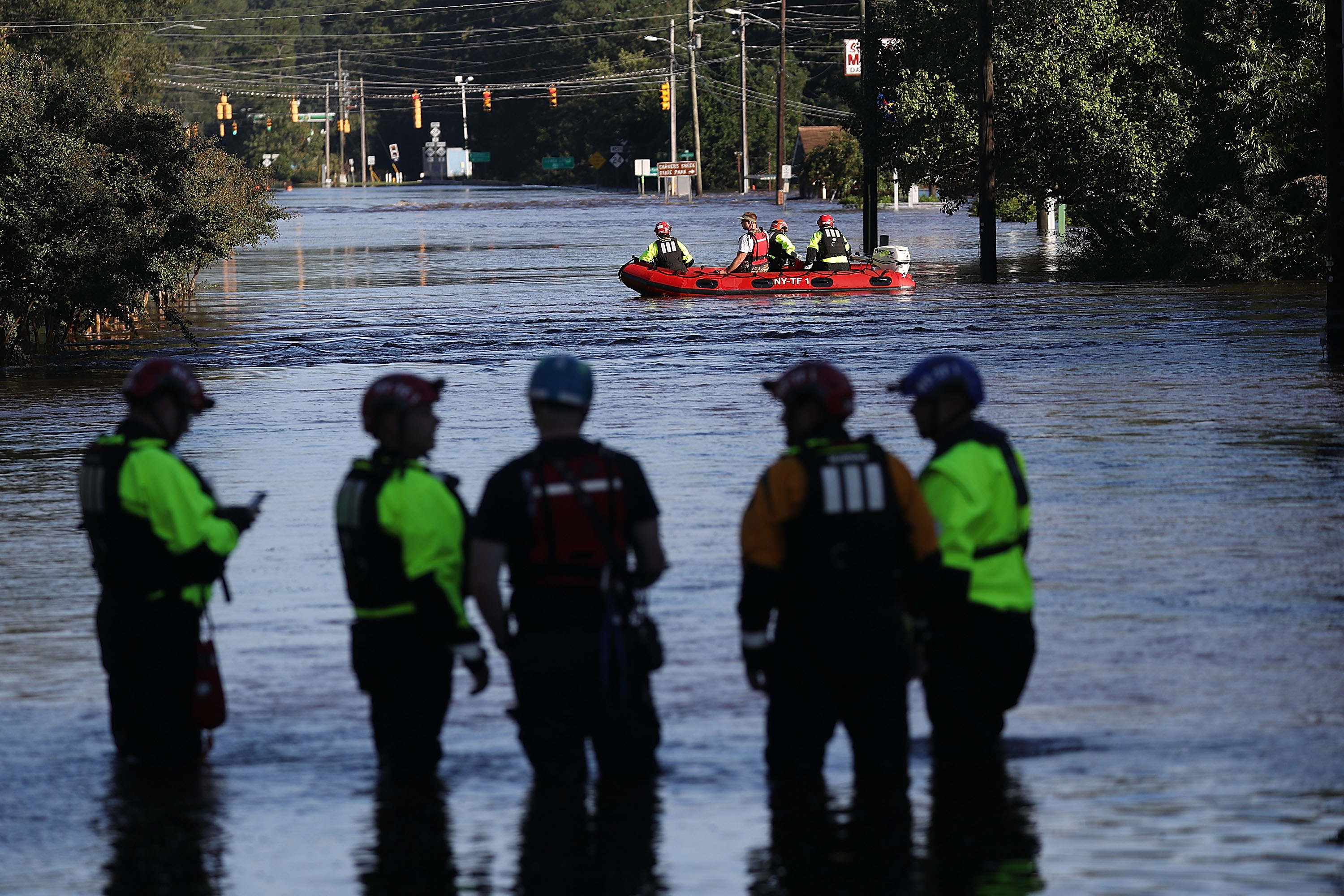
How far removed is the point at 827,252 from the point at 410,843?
3099cm

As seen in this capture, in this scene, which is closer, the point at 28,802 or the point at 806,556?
the point at 806,556

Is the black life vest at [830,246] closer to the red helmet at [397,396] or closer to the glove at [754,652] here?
the red helmet at [397,396]

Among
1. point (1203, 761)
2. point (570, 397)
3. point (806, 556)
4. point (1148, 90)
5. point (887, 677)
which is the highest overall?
point (1148, 90)

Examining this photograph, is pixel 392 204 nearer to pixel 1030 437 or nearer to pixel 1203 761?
pixel 1030 437

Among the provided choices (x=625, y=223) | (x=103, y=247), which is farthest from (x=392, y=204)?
(x=103, y=247)

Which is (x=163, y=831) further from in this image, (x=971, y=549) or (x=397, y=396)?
(x=971, y=549)

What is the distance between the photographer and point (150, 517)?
6938mm

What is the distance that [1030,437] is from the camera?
56.4ft

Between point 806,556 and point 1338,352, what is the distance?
17.3 meters

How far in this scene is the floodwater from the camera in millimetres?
6320

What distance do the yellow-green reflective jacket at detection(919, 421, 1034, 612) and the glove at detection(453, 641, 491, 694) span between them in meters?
1.62

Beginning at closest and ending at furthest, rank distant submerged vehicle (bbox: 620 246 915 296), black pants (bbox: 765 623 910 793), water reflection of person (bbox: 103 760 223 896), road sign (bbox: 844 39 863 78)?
1. water reflection of person (bbox: 103 760 223 896)
2. black pants (bbox: 765 623 910 793)
3. distant submerged vehicle (bbox: 620 246 915 296)
4. road sign (bbox: 844 39 863 78)

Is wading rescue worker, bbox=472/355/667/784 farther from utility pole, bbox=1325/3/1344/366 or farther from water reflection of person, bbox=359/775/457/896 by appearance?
utility pole, bbox=1325/3/1344/366

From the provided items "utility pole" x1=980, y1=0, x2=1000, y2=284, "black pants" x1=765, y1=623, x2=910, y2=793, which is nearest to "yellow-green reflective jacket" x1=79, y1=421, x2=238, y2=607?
"black pants" x1=765, y1=623, x2=910, y2=793
